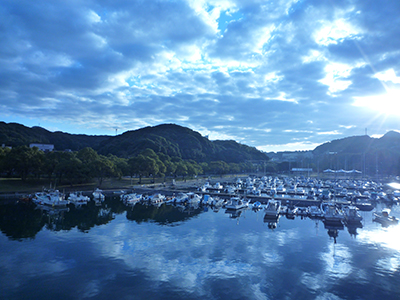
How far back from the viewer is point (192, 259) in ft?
82.2

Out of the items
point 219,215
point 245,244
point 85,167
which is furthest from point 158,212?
point 85,167

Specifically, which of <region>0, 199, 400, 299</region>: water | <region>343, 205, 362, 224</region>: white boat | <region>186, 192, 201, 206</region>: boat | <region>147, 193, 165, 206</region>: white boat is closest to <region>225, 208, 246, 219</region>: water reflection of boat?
<region>0, 199, 400, 299</region>: water

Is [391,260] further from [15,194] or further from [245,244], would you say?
[15,194]

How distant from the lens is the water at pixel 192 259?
19.3 m

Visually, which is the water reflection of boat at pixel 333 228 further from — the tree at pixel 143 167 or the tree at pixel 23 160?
the tree at pixel 23 160

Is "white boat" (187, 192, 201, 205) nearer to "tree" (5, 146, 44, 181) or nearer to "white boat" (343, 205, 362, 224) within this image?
"white boat" (343, 205, 362, 224)

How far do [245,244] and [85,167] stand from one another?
5198cm

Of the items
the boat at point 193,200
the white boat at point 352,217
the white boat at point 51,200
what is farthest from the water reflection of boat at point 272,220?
the white boat at point 51,200

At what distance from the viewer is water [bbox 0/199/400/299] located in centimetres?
1928

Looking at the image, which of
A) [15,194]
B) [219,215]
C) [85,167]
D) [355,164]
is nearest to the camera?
[219,215]

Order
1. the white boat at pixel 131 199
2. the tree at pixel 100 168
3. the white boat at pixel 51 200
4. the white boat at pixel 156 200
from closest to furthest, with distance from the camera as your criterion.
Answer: the white boat at pixel 51 200, the white boat at pixel 131 199, the white boat at pixel 156 200, the tree at pixel 100 168

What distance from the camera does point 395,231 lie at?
37500 mm

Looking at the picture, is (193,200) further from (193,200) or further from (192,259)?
(192,259)

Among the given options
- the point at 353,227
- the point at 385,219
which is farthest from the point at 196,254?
the point at 385,219
